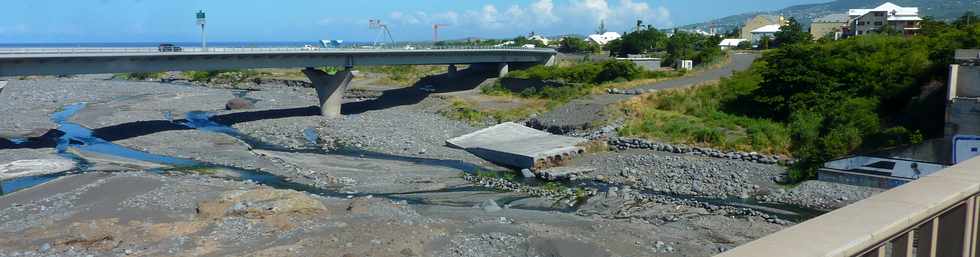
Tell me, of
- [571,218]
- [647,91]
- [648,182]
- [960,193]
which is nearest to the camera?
[960,193]

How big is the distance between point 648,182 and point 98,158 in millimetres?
23099

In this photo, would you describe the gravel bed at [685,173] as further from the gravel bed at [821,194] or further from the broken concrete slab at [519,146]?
the broken concrete slab at [519,146]

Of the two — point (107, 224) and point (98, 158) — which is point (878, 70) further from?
point (98, 158)

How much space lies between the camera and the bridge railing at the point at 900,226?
10.1 feet

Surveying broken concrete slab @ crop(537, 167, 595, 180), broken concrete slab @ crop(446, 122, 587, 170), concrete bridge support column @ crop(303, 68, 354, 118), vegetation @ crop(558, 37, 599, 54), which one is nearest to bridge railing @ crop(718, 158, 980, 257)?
broken concrete slab @ crop(537, 167, 595, 180)

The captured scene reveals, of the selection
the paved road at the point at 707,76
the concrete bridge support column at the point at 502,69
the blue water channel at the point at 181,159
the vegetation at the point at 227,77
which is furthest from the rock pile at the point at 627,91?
the vegetation at the point at 227,77

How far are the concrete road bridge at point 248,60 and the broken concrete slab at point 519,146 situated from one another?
13391 mm

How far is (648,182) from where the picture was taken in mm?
28031

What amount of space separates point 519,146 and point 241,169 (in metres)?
12.2

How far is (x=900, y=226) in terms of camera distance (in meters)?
3.35

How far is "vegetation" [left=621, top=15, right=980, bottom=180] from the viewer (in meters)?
28.8

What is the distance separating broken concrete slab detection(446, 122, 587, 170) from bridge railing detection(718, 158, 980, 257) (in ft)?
89.7

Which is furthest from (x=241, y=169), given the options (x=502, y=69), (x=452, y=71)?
(x=452, y=71)

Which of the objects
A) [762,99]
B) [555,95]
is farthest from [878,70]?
[555,95]
